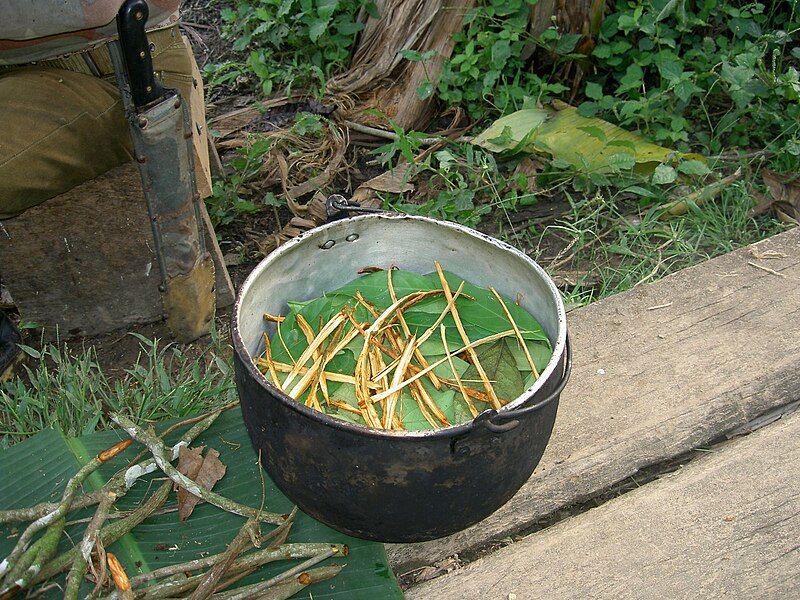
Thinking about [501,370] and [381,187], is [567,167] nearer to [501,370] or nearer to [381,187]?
[381,187]

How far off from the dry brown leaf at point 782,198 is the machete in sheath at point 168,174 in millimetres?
2040

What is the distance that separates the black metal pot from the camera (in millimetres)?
1531

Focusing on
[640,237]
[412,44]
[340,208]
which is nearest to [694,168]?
[640,237]

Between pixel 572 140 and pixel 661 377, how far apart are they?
4.27 feet

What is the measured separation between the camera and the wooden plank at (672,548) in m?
1.78

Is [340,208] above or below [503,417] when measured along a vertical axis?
above

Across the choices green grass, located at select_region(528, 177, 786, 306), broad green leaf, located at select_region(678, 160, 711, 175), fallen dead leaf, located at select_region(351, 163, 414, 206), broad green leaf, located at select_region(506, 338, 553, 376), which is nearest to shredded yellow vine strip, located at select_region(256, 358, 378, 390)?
broad green leaf, located at select_region(506, 338, 553, 376)

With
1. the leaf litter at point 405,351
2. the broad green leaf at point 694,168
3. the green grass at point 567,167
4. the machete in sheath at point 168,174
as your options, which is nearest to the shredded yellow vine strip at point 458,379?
the leaf litter at point 405,351

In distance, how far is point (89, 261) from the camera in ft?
9.11

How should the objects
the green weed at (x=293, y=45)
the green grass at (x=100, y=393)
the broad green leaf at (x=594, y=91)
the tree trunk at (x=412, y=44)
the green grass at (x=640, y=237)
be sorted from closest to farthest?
the green grass at (x=100, y=393) → the green grass at (x=640, y=237) → the broad green leaf at (x=594, y=91) → the tree trunk at (x=412, y=44) → the green weed at (x=293, y=45)

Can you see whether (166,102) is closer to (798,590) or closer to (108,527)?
(108,527)

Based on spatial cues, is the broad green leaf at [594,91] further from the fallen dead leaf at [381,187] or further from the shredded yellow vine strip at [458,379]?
the shredded yellow vine strip at [458,379]

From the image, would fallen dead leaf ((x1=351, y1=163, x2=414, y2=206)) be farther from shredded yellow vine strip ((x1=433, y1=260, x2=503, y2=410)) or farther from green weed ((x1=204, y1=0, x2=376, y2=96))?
shredded yellow vine strip ((x1=433, y1=260, x2=503, y2=410))

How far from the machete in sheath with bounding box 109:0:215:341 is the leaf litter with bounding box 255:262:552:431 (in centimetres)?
63
